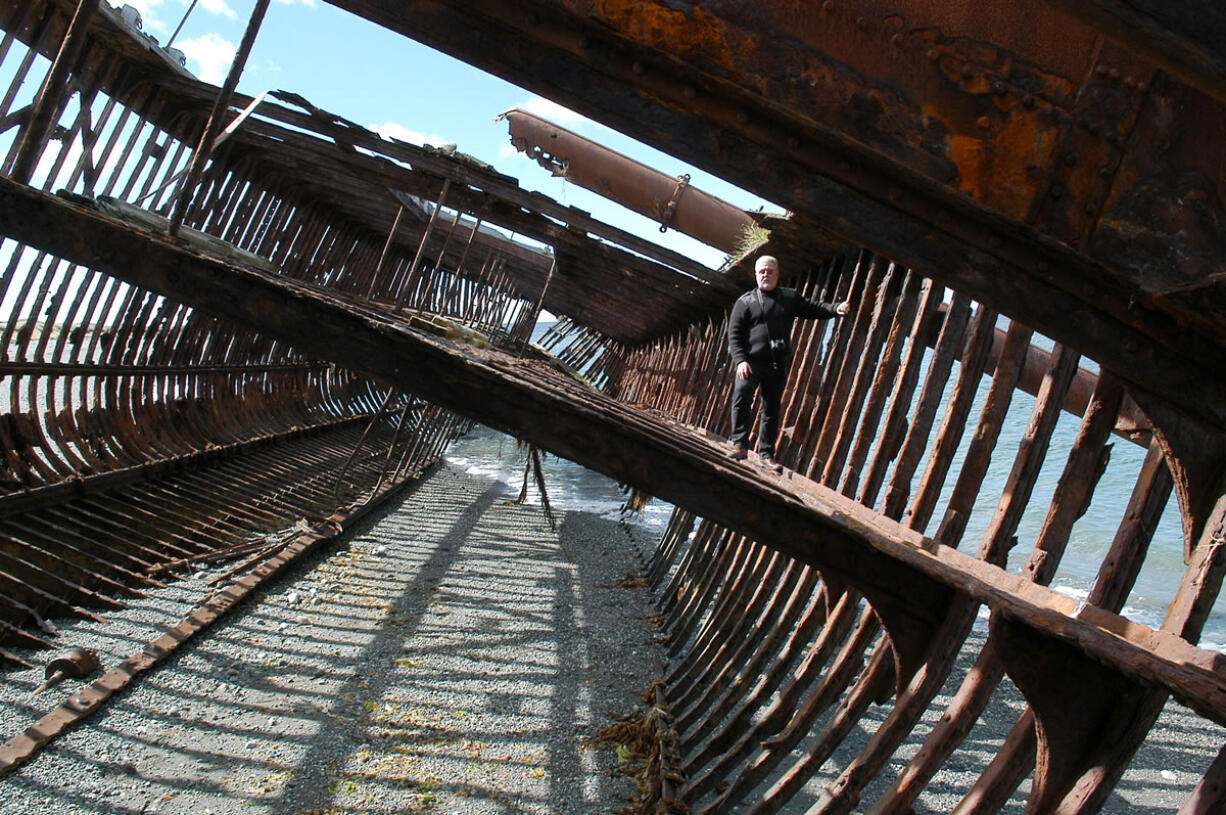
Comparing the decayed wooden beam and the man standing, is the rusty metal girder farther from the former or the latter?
the man standing

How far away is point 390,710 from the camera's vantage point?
5.28 metres

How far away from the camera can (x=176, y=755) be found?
4270 millimetres

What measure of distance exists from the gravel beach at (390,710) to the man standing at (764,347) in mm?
1938

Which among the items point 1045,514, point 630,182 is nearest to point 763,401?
point 1045,514

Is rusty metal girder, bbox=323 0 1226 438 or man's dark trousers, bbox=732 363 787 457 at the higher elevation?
rusty metal girder, bbox=323 0 1226 438

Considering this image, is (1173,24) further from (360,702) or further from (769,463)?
(769,463)

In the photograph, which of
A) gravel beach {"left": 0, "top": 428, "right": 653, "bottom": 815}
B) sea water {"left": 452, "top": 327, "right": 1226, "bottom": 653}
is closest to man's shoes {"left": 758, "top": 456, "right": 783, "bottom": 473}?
gravel beach {"left": 0, "top": 428, "right": 653, "bottom": 815}

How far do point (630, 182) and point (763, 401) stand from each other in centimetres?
596

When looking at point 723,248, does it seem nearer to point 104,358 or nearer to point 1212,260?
point 104,358

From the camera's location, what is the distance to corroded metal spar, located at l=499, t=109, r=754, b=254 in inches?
459

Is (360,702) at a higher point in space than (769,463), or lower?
lower

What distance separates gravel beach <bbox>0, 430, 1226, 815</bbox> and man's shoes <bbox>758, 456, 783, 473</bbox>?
173 cm

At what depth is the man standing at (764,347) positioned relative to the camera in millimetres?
6789

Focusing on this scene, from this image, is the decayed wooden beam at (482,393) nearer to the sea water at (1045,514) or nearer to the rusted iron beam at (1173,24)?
the rusted iron beam at (1173,24)
